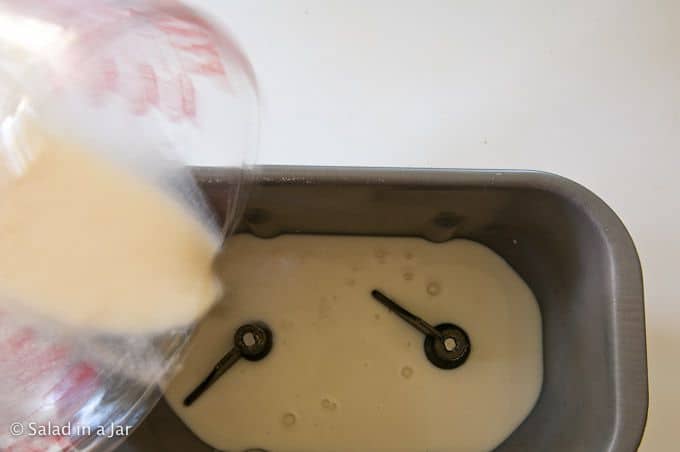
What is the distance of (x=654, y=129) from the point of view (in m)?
0.63

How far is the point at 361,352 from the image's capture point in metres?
0.60

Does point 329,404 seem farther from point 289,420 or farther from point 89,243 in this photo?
point 89,243

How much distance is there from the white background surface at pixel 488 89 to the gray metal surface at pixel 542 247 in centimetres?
8

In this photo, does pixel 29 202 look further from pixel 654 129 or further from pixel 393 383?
pixel 654 129

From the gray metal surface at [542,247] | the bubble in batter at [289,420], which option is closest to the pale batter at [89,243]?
the gray metal surface at [542,247]

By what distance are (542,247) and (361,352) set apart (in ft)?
0.63

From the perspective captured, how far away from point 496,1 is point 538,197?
290 mm

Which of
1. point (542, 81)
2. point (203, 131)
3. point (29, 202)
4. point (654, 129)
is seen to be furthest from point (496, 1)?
→ point (29, 202)

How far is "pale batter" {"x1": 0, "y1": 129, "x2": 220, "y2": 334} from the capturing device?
1.12 feet

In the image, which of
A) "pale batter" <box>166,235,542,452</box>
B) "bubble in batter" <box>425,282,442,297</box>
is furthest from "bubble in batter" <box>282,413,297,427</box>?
"bubble in batter" <box>425,282,442,297</box>

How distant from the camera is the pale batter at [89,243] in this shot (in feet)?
1.12

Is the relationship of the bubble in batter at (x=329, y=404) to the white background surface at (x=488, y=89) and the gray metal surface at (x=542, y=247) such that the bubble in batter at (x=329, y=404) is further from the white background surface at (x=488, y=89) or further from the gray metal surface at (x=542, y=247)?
the white background surface at (x=488, y=89)
